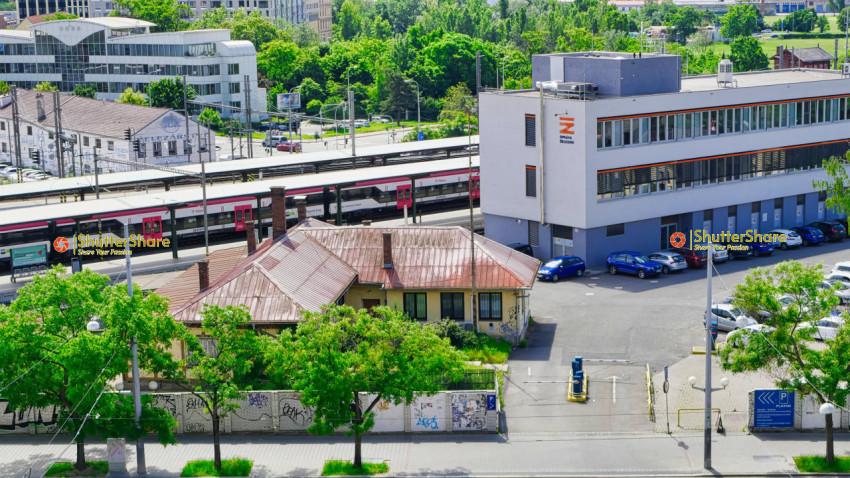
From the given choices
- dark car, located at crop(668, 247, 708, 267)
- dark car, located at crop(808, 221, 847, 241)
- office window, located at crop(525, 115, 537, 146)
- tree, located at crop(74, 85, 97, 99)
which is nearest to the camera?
dark car, located at crop(668, 247, 708, 267)

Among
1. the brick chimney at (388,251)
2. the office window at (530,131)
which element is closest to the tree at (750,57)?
the office window at (530,131)

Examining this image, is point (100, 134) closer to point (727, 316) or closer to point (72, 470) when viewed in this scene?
point (727, 316)

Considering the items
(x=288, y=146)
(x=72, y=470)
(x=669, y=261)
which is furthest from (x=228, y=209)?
(x=288, y=146)

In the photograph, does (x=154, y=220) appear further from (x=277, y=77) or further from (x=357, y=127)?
(x=277, y=77)

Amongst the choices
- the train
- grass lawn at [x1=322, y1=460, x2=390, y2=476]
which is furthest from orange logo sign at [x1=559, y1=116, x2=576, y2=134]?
grass lawn at [x1=322, y1=460, x2=390, y2=476]

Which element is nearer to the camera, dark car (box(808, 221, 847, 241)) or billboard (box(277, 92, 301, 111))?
dark car (box(808, 221, 847, 241))

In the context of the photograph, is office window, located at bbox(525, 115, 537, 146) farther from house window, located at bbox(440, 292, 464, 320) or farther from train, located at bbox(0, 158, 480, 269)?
house window, located at bbox(440, 292, 464, 320)
